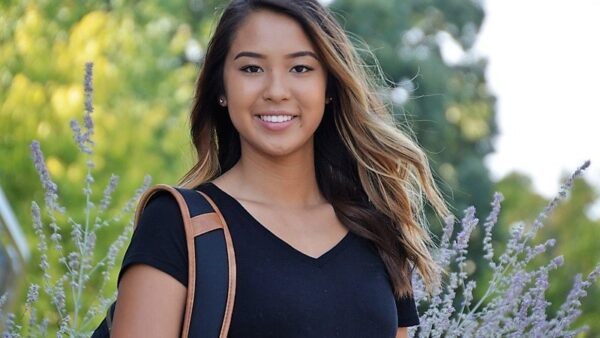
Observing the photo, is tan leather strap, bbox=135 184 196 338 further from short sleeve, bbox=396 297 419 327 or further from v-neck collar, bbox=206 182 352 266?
short sleeve, bbox=396 297 419 327

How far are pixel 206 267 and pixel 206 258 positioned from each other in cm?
2

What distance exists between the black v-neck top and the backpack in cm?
2

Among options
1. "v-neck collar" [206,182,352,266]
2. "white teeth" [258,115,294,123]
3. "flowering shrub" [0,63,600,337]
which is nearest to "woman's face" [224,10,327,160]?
"white teeth" [258,115,294,123]

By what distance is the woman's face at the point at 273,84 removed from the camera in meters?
3.16

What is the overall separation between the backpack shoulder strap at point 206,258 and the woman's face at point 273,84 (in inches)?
9.4

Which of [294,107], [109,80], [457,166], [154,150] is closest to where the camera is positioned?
[294,107]

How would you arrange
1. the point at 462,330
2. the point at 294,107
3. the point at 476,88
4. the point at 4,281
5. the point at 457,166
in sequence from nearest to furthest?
the point at 294,107
the point at 462,330
the point at 4,281
the point at 457,166
the point at 476,88

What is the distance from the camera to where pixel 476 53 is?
2950 centimetres

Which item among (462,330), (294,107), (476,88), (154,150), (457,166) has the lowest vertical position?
(462,330)

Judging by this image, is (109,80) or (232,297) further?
(109,80)

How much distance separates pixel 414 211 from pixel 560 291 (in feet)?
66.4

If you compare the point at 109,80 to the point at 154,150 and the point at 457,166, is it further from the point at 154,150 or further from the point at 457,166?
the point at 457,166

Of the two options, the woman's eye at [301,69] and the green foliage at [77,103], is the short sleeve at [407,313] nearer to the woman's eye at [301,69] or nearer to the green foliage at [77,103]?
the woman's eye at [301,69]

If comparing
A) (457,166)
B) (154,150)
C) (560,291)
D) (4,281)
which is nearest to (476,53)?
(457,166)
